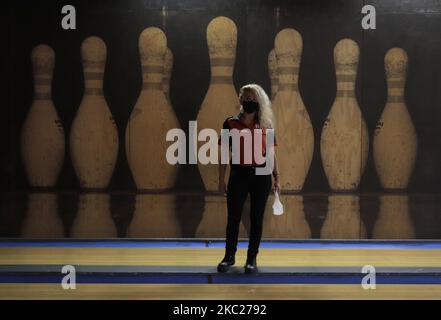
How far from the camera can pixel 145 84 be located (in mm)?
5012

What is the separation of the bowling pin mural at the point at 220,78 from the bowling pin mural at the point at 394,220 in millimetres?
1236

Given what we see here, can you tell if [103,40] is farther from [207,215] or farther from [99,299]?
[99,299]

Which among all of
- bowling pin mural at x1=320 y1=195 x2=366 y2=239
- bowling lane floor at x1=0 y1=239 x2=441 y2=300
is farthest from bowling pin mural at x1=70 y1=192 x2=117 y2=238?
bowling pin mural at x1=320 y1=195 x2=366 y2=239

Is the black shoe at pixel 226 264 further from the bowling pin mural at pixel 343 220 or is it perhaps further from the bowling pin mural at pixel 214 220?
the bowling pin mural at pixel 343 220

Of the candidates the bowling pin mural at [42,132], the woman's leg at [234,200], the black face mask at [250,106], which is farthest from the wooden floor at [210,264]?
the black face mask at [250,106]

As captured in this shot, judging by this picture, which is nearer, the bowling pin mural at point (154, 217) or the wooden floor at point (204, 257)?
the wooden floor at point (204, 257)

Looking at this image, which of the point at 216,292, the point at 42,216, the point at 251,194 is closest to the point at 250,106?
the point at 251,194

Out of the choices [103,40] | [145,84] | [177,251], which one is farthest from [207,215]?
[103,40]

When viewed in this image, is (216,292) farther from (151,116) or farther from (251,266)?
(151,116)

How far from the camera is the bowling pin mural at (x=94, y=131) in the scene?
196 inches

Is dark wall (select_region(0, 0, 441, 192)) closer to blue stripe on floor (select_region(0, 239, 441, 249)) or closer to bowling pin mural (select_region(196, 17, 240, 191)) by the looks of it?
bowling pin mural (select_region(196, 17, 240, 191))

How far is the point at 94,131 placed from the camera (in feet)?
16.5

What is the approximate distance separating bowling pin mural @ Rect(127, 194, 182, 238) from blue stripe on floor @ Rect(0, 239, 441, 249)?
12cm

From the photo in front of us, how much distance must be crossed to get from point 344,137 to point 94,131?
173 cm
